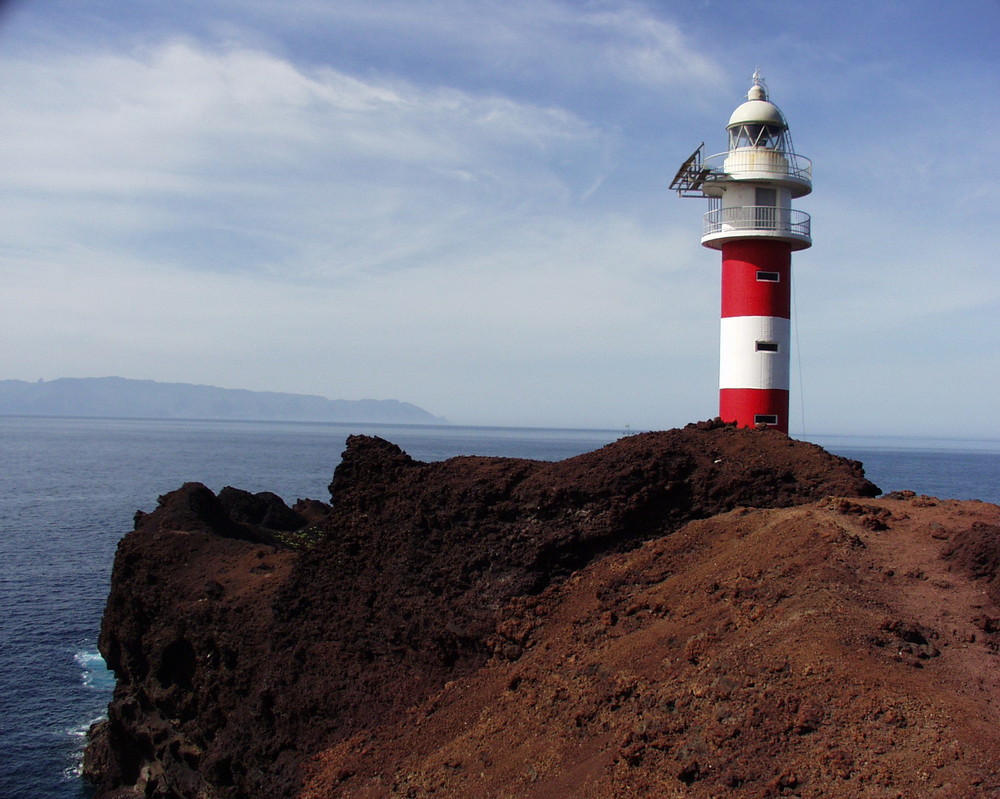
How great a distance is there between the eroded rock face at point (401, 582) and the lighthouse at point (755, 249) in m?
5.01

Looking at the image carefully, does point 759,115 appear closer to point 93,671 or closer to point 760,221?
point 760,221

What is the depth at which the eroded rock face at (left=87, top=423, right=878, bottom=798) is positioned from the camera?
38.1 feet

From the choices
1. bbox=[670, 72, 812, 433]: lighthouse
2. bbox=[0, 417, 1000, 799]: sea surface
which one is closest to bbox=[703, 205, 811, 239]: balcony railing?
bbox=[670, 72, 812, 433]: lighthouse

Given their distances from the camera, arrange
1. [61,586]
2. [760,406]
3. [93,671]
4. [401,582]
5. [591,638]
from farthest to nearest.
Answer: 1. [61,586]
2. [93,671]
3. [760,406]
4. [401,582]
5. [591,638]

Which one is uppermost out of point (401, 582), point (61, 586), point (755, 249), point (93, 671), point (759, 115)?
point (759, 115)

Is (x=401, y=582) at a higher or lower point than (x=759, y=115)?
lower

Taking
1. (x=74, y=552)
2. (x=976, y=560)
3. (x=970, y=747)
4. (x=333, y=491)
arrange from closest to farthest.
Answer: (x=970, y=747) → (x=976, y=560) → (x=333, y=491) → (x=74, y=552)

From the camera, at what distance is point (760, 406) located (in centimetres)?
1948

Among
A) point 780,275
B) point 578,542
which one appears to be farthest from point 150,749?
point 780,275

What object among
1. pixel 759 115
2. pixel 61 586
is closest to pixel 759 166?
pixel 759 115

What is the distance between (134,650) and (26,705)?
797cm

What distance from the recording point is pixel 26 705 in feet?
72.8

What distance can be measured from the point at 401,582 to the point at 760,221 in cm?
1249

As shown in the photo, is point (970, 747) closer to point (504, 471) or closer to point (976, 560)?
point (976, 560)
